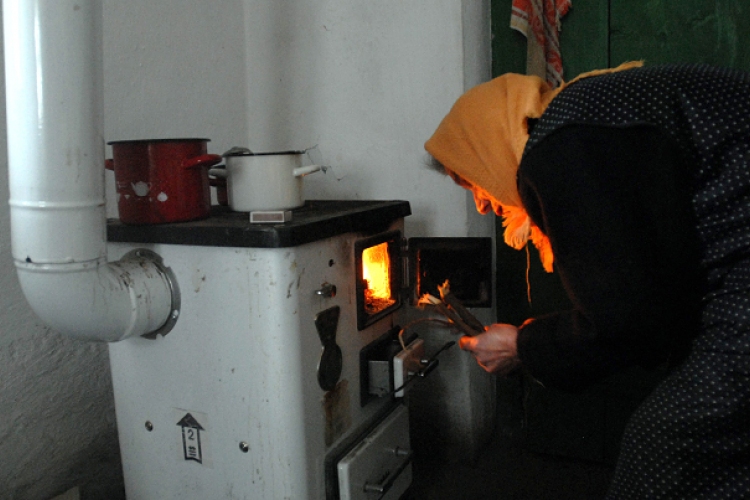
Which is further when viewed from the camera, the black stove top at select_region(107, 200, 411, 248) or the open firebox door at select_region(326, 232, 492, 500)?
the open firebox door at select_region(326, 232, 492, 500)

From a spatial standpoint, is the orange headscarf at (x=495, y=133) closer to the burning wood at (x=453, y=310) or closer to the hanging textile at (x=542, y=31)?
the burning wood at (x=453, y=310)

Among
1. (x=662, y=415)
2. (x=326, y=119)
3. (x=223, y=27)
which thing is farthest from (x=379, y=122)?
(x=662, y=415)

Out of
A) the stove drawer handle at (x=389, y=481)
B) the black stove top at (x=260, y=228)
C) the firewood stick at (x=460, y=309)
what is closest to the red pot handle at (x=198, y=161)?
the black stove top at (x=260, y=228)

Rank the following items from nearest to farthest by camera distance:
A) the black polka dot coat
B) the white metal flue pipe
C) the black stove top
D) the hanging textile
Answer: the black polka dot coat, the white metal flue pipe, the black stove top, the hanging textile

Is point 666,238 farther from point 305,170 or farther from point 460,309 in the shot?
point 305,170

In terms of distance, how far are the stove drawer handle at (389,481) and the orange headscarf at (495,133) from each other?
2.12 ft

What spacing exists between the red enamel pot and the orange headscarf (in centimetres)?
49

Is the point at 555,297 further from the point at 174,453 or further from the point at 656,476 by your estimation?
the point at 174,453

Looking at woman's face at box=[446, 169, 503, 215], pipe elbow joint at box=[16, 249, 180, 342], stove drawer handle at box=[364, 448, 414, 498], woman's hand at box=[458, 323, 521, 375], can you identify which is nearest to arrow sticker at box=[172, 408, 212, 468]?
pipe elbow joint at box=[16, 249, 180, 342]

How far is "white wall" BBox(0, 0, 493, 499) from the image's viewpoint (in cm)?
155

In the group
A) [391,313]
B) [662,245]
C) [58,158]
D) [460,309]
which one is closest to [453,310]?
[460,309]

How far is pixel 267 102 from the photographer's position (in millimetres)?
2123

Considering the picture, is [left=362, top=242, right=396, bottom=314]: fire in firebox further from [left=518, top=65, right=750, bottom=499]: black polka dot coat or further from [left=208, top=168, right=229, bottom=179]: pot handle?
[left=518, top=65, right=750, bottom=499]: black polka dot coat

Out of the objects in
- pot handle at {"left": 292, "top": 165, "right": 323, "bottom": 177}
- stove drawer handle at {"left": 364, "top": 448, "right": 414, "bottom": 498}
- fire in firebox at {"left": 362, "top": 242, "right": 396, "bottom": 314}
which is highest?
pot handle at {"left": 292, "top": 165, "right": 323, "bottom": 177}
